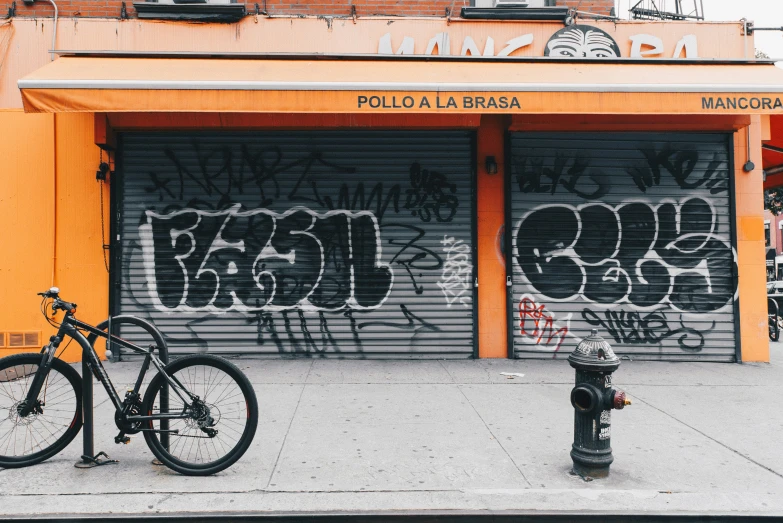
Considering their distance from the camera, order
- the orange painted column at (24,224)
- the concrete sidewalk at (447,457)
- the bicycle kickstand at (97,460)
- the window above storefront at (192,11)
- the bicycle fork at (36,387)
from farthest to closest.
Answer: the window above storefront at (192,11)
the orange painted column at (24,224)
the bicycle kickstand at (97,460)
the bicycle fork at (36,387)
the concrete sidewalk at (447,457)

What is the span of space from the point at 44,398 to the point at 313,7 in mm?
6181

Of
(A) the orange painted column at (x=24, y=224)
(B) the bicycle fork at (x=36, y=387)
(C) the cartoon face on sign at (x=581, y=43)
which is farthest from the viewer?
(C) the cartoon face on sign at (x=581, y=43)

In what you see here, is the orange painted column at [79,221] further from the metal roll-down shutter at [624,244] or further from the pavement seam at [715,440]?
the pavement seam at [715,440]

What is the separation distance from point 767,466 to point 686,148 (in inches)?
204

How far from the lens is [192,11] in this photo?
Answer: 7812 mm

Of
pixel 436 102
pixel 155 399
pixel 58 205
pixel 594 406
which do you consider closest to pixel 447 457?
pixel 594 406

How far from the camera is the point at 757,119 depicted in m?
8.12

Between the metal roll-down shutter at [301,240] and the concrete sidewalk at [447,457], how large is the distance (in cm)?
120

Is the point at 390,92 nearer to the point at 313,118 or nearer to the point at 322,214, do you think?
the point at 313,118

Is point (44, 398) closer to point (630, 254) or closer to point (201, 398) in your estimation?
point (201, 398)

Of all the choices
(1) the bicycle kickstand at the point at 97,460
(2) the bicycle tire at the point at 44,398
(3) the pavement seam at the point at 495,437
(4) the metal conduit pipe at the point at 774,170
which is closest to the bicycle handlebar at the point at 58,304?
(2) the bicycle tire at the point at 44,398

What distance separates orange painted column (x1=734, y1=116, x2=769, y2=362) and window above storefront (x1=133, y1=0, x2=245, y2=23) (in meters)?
7.48

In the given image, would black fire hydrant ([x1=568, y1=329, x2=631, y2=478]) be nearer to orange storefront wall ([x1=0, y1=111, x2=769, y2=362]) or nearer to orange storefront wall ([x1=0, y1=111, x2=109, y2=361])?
orange storefront wall ([x1=0, y1=111, x2=769, y2=362])

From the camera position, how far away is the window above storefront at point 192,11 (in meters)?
7.71
